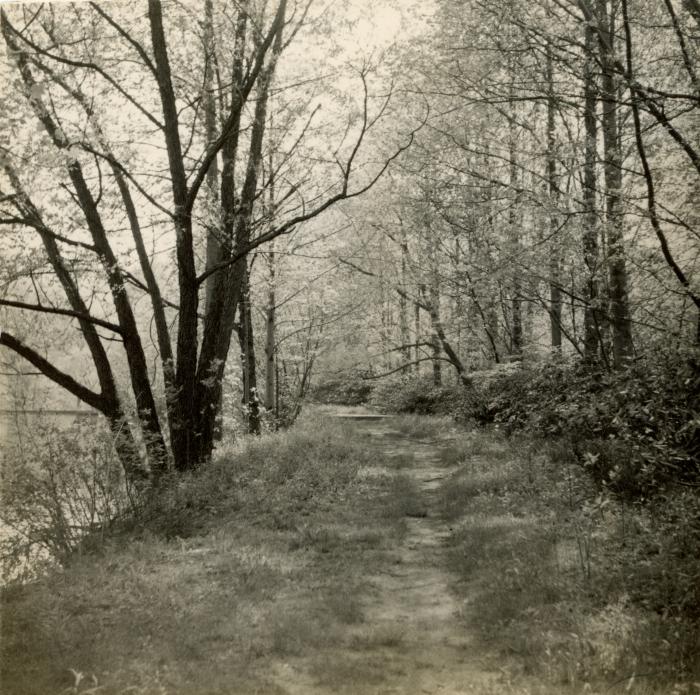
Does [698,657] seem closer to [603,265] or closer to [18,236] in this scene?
[603,265]

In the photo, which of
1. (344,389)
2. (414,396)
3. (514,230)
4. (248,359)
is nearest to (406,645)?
(514,230)

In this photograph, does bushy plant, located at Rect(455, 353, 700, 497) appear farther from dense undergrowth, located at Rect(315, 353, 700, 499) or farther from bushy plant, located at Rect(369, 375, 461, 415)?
bushy plant, located at Rect(369, 375, 461, 415)

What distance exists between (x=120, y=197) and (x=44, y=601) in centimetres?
864

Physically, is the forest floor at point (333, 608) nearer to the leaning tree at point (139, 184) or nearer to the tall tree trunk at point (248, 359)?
the leaning tree at point (139, 184)

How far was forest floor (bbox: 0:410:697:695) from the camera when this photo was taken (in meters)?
4.39

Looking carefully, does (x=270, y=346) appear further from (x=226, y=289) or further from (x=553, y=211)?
(x=553, y=211)

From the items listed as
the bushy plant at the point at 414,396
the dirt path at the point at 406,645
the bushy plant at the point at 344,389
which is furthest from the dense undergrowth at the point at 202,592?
the bushy plant at the point at 344,389

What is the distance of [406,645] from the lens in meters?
5.04

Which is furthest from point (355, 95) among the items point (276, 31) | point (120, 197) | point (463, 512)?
point (463, 512)

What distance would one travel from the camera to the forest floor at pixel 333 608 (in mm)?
4391

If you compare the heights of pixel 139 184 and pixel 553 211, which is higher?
pixel 139 184

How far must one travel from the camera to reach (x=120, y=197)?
12133 millimetres

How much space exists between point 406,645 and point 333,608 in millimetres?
875

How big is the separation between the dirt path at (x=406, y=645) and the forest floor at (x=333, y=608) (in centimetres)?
2
